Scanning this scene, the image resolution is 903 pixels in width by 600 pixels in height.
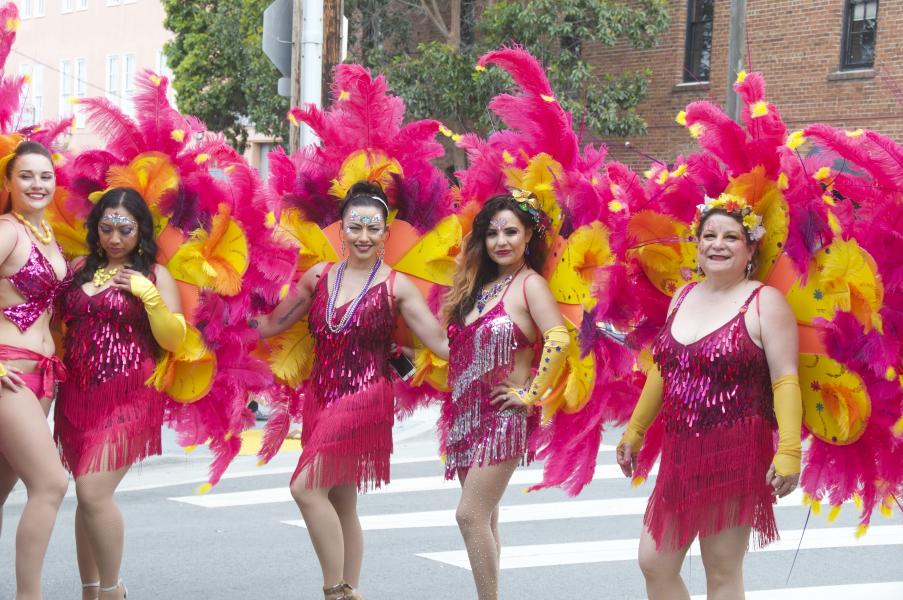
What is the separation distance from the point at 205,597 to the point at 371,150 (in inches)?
87.7

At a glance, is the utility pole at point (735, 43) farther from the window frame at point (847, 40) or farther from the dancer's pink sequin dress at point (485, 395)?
the dancer's pink sequin dress at point (485, 395)

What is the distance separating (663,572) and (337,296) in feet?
5.97

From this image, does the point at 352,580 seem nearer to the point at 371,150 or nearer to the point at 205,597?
the point at 205,597

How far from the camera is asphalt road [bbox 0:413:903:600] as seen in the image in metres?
5.89

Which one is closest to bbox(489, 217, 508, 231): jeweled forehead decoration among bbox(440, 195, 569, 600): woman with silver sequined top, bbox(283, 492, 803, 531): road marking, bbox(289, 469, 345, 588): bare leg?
bbox(440, 195, 569, 600): woman with silver sequined top

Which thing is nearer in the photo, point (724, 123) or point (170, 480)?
point (724, 123)

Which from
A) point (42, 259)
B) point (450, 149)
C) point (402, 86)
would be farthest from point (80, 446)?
point (450, 149)

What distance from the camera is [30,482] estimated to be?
4508 mm

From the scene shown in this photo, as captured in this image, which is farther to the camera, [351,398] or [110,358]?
[351,398]

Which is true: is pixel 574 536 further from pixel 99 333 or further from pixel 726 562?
pixel 99 333

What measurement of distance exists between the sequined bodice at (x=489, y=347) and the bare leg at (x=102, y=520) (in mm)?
1430

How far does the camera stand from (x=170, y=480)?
8867 mm

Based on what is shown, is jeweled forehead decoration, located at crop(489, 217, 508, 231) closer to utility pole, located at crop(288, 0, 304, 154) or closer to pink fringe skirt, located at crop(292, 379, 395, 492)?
pink fringe skirt, located at crop(292, 379, 395, 492)

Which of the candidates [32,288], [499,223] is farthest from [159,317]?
[499,223]
